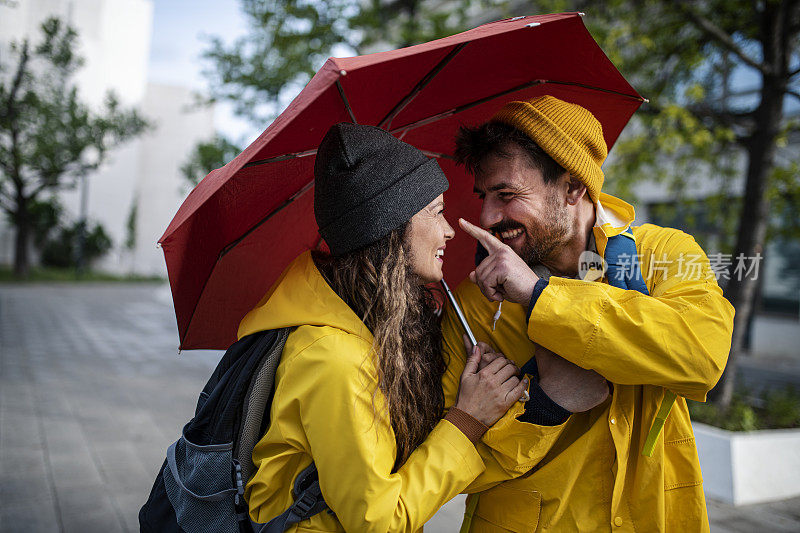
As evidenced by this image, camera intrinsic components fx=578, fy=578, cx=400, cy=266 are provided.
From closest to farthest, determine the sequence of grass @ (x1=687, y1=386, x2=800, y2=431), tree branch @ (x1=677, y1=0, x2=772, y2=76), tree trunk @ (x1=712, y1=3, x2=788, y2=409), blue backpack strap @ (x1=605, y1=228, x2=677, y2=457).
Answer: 1. blue backpack strap @ (x1=605, y1=228, x2=677, y2=457)
2. grass @ (x1=687, y1=386, x2=800, y2=431)
3. tree branch @ (x1=677, y1=0, x2=772, y2=76)
4. tree trunk @ (x1=712, y1=3, x2=788, y2=409)

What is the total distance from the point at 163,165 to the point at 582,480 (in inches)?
1563

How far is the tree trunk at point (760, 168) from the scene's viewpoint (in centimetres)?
575

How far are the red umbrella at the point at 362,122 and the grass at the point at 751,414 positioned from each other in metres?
3.92

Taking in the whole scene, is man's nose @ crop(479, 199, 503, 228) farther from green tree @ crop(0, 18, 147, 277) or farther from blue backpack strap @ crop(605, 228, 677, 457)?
green tree @ crop(0, 18, 147, 277)

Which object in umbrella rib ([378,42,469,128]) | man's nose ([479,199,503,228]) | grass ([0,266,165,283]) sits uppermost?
umbrella rib ([378,42,469,128])

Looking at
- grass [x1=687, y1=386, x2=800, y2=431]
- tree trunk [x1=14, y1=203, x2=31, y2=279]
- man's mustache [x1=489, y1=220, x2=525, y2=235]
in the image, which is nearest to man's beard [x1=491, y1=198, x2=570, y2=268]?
man's mustache [x1=489, y1=220, x2=525, y2=235]

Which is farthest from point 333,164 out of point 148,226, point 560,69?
point 148,226

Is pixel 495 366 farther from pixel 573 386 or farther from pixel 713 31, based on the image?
pixel 713 31

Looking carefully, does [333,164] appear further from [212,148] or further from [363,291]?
[212,148]

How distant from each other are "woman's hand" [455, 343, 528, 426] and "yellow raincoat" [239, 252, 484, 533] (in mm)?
92

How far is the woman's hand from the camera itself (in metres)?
1.70

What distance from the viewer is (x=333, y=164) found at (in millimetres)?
1727

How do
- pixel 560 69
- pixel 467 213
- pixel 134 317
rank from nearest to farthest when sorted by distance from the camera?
pixel 560 69 < pixel 467 213 < pixel 134 317

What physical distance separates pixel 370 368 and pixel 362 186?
0.53 meters
